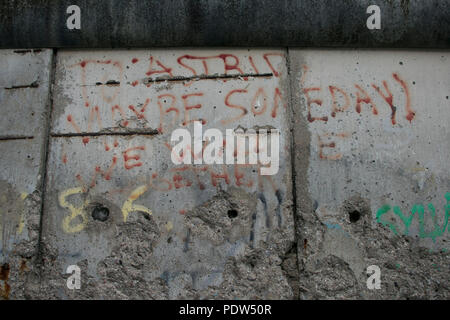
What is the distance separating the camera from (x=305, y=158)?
377 centimetres

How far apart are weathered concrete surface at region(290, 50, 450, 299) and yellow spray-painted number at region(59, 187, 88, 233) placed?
158cm

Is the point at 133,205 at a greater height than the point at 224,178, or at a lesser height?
lesser

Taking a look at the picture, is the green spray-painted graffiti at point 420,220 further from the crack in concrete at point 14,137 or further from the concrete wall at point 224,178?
the crack in concrete at point 14,137

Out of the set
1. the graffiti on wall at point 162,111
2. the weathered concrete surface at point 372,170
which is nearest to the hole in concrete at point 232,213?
the graffiti on wall at point 162,111

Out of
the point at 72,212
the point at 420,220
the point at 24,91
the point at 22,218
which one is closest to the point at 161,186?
the point at 72,212

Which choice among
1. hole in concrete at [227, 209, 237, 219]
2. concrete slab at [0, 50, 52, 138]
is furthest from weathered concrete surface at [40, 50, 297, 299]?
concrete slab at [0, 50, 52, 138]

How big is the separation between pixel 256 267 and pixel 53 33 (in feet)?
7.68

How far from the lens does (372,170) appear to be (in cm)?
377

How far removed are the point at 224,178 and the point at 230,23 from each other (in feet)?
3.83

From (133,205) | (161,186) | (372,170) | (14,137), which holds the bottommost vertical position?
(133,205)

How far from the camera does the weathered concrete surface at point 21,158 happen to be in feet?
12.1

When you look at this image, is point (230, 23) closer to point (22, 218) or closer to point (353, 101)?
point (353, 101)
